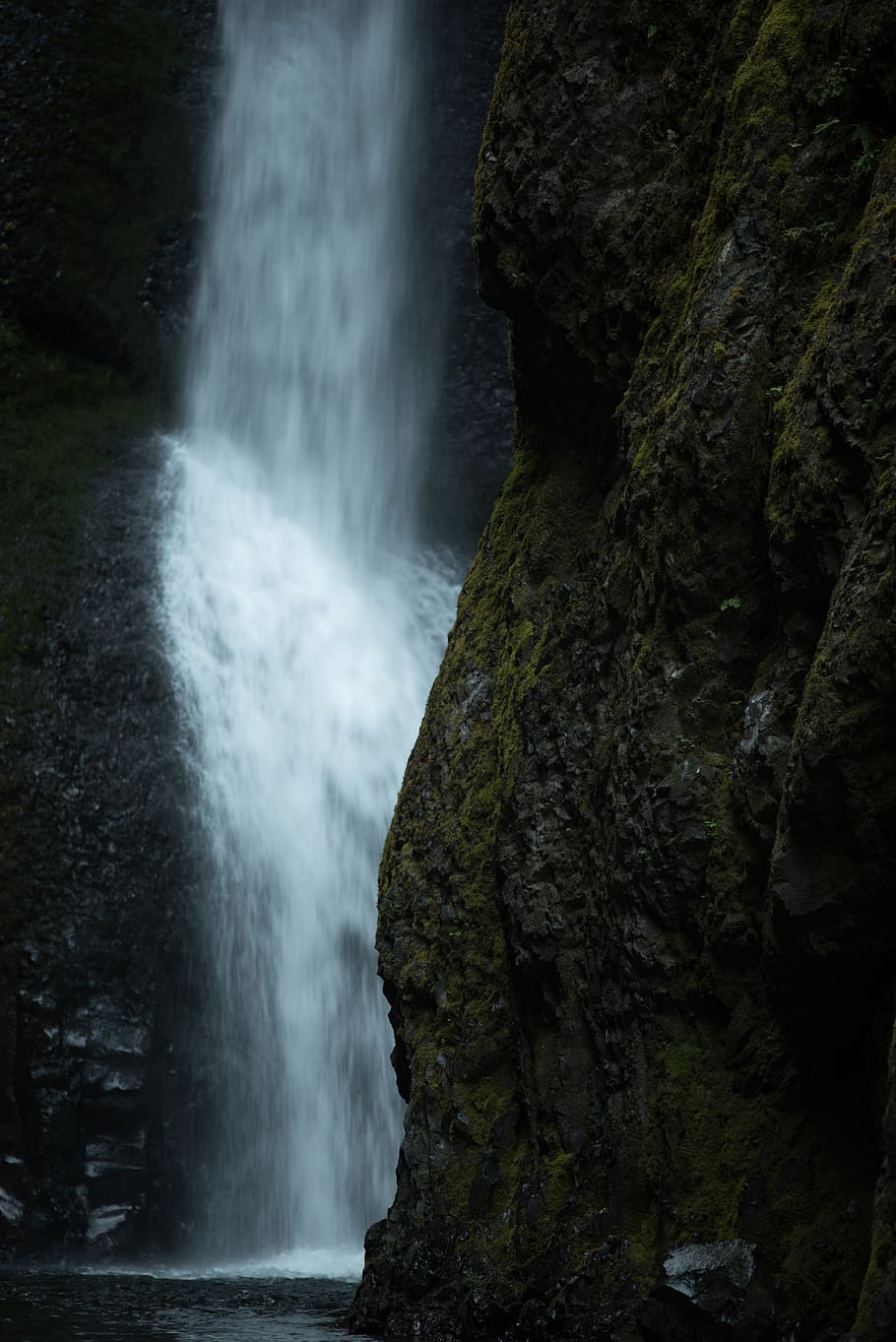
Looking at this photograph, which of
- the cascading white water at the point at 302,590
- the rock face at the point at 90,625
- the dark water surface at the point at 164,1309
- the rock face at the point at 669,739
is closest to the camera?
the rock face at the point at 669,739

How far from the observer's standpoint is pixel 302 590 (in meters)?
18.7

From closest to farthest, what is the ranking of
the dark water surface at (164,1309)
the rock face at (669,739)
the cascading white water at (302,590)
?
the rock face at (669,739)
the dark water surface at (164,1309)
the cascading white water at (302,590)

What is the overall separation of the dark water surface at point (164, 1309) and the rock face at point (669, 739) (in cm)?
104

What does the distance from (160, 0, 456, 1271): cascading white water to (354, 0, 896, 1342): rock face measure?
5776 millimetres

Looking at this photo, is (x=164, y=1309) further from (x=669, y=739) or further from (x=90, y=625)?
(x=90, y=625)

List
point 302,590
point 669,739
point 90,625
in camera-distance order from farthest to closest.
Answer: point 302,590
point 90,625
point 669,739

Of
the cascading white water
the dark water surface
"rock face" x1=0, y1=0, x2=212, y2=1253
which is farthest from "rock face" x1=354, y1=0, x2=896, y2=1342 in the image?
"rock face" x1=0, y1=0, x2=212, y2=1253

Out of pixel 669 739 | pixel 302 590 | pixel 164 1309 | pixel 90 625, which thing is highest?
pixel 302 590

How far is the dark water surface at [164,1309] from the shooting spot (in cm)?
737

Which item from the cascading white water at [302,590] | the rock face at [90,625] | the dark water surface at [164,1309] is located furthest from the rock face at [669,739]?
the rock face at [90,625]

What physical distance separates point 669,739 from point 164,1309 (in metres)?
5.60

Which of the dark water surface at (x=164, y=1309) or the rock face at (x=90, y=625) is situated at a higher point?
the rock face at (x=90, y=625)

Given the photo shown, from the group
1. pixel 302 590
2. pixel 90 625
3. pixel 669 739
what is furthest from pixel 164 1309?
pixel 302 590

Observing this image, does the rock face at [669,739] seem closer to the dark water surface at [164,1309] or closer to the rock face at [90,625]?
the dark water surface at [164,1309]
